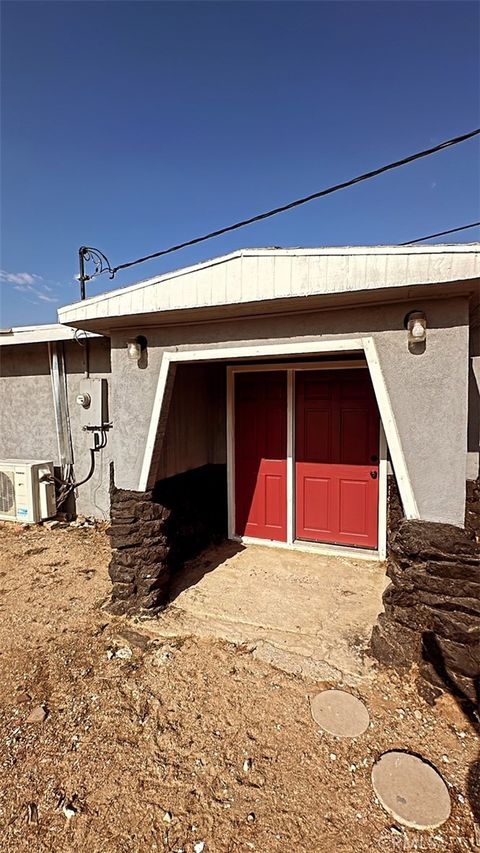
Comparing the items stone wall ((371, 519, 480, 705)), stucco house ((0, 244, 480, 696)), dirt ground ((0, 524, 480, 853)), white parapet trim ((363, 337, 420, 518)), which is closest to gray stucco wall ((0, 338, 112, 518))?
stucco house ((0, 244, 480, 696))

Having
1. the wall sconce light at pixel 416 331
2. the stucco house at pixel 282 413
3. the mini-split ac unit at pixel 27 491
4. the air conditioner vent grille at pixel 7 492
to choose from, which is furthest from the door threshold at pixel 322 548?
the air conditioner vent grille at pixel 7 492

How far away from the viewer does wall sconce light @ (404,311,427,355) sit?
239 centimetres

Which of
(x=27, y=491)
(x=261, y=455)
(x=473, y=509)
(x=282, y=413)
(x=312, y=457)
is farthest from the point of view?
(x=27, y=491)

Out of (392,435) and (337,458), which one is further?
(337,458)

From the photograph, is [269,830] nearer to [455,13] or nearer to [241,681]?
[241,681]

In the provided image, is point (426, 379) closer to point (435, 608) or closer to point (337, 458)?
point (435, 608)

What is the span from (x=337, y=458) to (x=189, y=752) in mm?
3247

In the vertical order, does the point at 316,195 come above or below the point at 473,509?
above

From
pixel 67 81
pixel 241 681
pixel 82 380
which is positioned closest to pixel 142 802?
pixel 241 681

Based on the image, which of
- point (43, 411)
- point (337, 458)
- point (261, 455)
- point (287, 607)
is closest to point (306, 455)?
point (337, 458)

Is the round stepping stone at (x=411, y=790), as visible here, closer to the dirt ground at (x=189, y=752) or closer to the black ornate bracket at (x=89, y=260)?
the dirt ground at (x=189, y=752)

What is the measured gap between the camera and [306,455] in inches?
185

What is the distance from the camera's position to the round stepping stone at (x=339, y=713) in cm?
215

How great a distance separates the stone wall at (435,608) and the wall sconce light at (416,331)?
116cm
